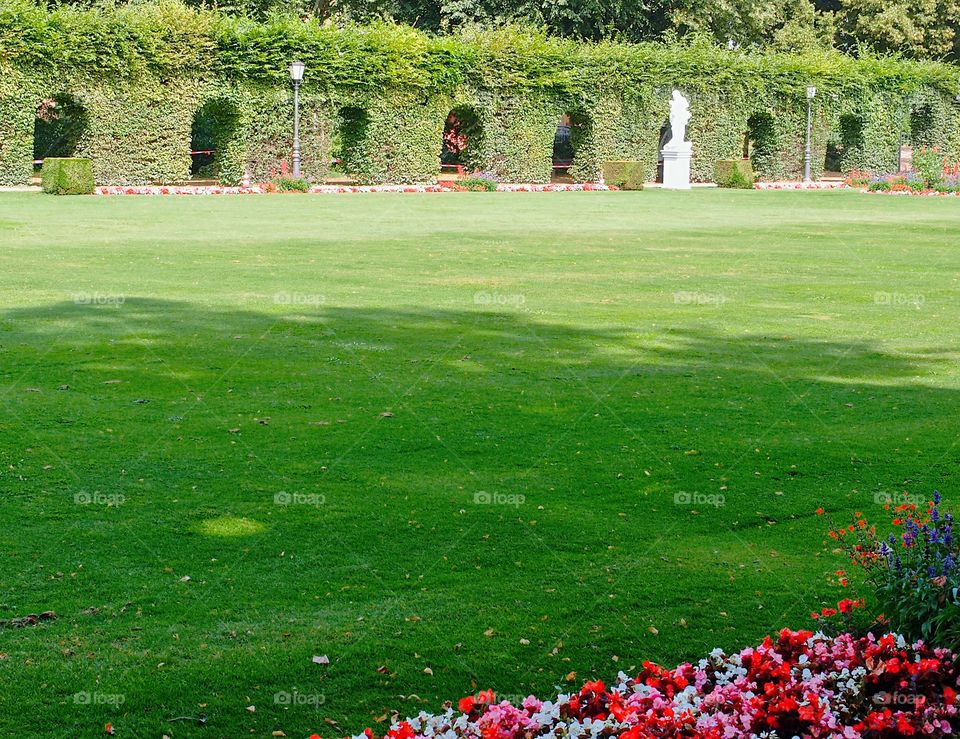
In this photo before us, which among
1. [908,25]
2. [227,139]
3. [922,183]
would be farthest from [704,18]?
[227,139]

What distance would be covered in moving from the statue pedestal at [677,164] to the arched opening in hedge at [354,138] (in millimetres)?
12183

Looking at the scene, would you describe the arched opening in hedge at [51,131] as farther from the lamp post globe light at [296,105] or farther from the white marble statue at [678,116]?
the white marble statue at [678,116]

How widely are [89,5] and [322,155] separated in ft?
35.8

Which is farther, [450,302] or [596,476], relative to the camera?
[450,302]

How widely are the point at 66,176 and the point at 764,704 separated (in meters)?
34.3

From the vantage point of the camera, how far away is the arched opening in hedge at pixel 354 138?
149ft

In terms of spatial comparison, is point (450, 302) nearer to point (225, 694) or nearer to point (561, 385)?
point (561, 385)

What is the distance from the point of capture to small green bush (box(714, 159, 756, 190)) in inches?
1908

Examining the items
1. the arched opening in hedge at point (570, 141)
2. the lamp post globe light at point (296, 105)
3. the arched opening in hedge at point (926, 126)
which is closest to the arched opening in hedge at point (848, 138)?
the arched opening in hedge at point (926, 126)

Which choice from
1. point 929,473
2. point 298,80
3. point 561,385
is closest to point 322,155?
point 298,80

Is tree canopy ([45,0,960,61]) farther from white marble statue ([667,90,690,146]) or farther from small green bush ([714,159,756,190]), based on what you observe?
small green bush ([714,159,756,190])

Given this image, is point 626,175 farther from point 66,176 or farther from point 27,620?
point 27,620

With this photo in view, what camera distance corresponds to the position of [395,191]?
139ft

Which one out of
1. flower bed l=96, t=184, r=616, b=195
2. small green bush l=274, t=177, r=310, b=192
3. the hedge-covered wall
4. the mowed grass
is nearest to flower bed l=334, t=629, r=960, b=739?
the mowed grass
